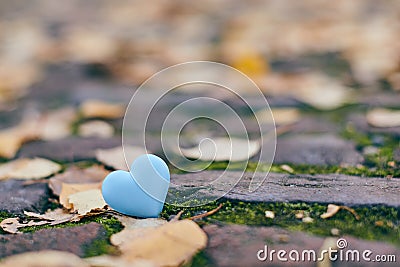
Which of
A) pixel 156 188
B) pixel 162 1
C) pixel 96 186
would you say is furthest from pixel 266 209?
pixel 162 1

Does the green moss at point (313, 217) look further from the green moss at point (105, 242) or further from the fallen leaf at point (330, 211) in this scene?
the green moss at point (105, 242)

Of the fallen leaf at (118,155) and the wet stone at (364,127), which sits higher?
the wet stone at (364,127)

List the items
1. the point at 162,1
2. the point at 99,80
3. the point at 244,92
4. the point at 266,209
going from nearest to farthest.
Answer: the point at 266,209
the point at 244,92
the point at 99,80
the point at 162,1

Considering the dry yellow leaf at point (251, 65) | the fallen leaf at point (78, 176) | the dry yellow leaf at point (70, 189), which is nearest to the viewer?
the dry yellow leaf at point (70, 189)

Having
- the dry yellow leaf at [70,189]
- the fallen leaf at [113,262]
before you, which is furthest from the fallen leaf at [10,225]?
the fallen leaf at [113,262]

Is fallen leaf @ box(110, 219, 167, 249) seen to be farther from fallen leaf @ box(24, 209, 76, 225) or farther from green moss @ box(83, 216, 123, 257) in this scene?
fallen leaf @ box(24, 209, 76, 225)

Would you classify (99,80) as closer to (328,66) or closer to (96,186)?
(328,66)
